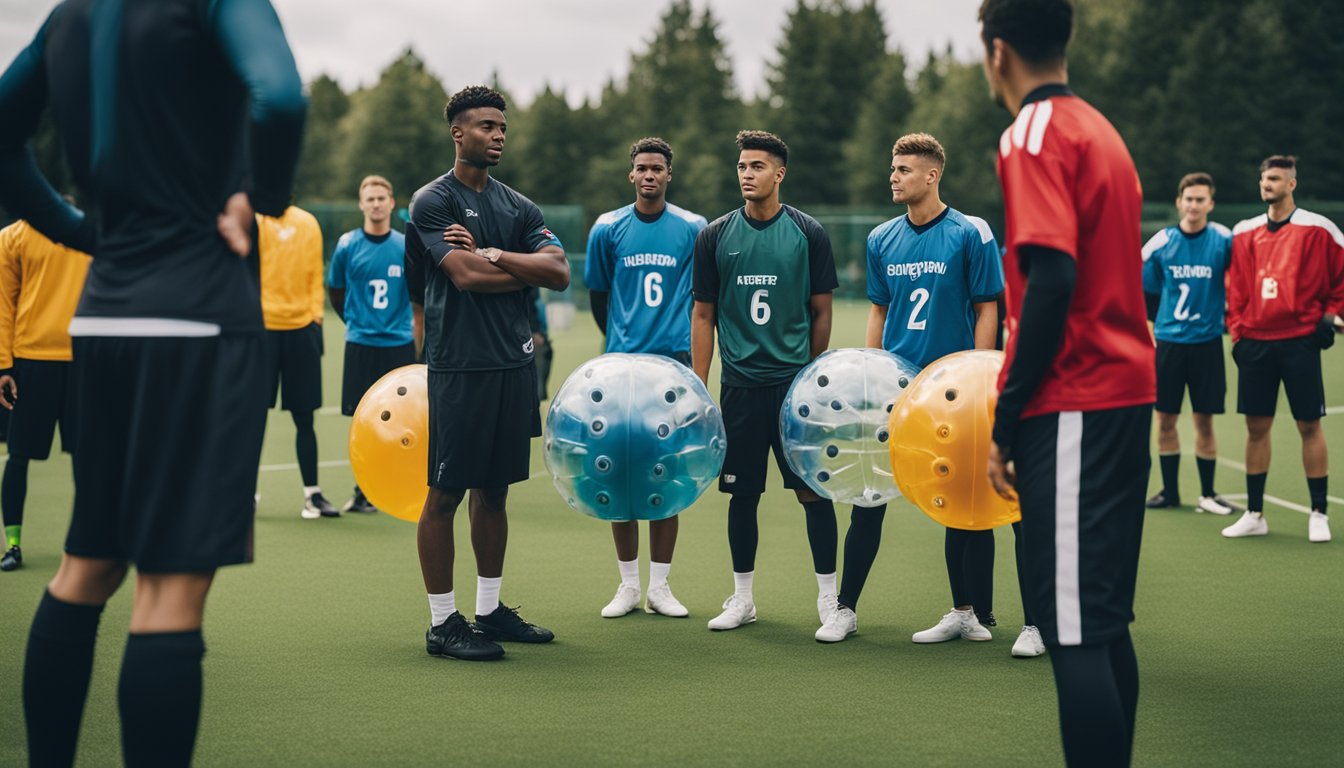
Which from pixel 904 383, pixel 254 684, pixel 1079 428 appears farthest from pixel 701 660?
pixel 1079 428

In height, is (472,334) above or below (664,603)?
above

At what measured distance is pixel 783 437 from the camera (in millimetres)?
5738

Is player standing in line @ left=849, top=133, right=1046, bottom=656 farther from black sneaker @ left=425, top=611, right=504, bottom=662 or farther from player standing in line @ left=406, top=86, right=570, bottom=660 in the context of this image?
player standing in line @ left=406, top=86, right=570, bottom=660

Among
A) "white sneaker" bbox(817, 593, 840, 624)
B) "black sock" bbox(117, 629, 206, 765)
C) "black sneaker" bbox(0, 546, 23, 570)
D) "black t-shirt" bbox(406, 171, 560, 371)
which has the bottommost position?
"black sneaker" bbox(0, 546, 23, 570)

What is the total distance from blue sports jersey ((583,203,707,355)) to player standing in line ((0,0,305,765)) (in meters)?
3.78

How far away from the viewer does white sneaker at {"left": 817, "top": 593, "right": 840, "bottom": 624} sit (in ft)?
19.7

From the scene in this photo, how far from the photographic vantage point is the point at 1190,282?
912cm

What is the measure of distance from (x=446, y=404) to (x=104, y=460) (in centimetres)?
248

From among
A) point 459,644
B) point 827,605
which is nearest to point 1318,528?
point 827,605

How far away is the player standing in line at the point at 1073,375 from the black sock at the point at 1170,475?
636cm

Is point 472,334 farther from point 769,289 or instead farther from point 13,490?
point 13,490

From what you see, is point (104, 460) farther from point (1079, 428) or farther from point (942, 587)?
point (942, 587)

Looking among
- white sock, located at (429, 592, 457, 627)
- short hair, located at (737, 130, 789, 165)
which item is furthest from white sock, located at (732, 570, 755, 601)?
short hair, located at (737, 130, 789, 165)

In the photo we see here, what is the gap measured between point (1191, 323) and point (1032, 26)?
21.1 feet
